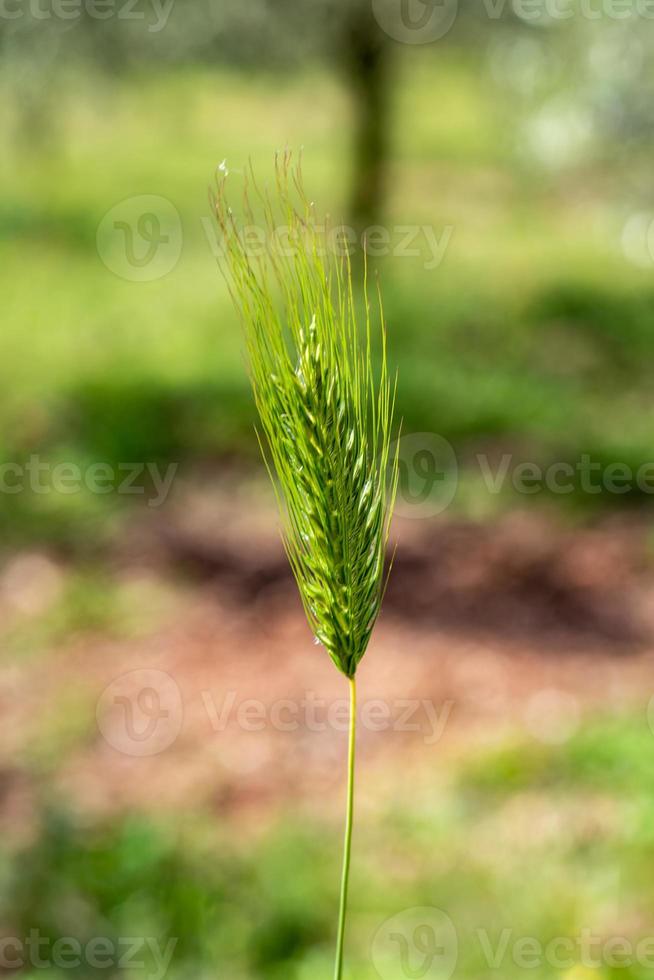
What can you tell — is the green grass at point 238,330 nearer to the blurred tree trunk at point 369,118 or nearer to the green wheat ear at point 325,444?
the blurred tree trunk at point 369,118

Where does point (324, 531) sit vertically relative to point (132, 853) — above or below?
above

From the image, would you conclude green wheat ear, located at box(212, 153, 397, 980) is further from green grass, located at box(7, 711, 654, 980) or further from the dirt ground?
the dirt ground

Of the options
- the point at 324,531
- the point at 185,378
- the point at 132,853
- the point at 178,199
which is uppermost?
the point at 178,199

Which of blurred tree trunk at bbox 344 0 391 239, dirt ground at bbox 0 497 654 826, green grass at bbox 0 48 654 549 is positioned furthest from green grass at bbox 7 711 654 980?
blurred tree trunk at bbox 344 0 391 239

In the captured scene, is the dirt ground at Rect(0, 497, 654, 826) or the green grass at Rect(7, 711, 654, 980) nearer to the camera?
the green grass at Rect(7, 711, 654, 980)

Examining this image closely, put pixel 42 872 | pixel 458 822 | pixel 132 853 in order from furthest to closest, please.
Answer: pixel 458 822 < pixel 132 853 < pixel 42 872

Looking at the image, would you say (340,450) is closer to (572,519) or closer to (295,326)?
(295,326)

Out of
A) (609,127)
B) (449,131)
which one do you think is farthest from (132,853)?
(449,131)

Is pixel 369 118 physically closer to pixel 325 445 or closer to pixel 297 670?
pixel 297 670
